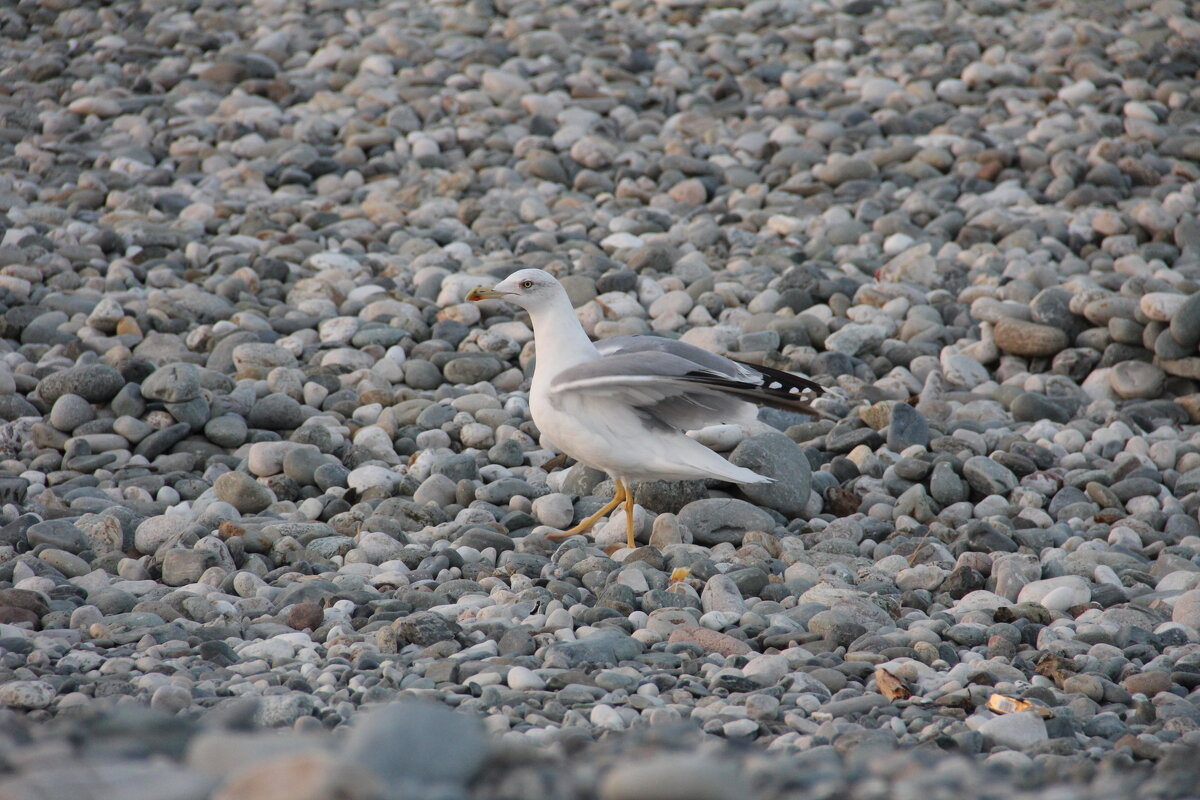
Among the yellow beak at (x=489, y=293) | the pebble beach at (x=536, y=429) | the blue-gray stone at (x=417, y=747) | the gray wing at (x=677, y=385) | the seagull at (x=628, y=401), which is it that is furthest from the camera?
the yellow beak at (x=489, y=293)

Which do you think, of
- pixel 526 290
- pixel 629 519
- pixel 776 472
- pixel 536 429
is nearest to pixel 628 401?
pixel 629 519

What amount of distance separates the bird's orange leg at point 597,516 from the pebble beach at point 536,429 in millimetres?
62

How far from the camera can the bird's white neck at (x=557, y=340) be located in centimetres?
462

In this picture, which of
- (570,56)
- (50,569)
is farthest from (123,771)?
(570,56)

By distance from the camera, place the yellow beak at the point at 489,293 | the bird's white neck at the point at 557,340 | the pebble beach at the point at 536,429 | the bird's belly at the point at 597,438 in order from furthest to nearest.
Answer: the yellow beak at the point at 489,293 < the bird's white neck at the point at 557,340 < the bird's belly at the point at 597,438 < the pebble beach at the point at 536,429

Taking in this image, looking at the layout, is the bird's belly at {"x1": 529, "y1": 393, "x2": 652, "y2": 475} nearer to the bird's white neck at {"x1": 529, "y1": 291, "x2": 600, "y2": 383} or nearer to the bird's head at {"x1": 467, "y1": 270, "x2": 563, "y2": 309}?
the bird's white neck at {"x1": 529, "y1": 291, "x2": 600, "y2": 383}

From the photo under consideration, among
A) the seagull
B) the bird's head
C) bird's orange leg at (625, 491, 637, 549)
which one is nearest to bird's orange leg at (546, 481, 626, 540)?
the seagull

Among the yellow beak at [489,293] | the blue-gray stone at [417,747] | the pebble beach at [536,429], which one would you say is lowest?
the pebble beach at [536,429]

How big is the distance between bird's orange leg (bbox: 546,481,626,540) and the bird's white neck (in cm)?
54

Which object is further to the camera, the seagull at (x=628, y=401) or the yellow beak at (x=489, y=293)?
the yellow beak at (x=489, y=293)

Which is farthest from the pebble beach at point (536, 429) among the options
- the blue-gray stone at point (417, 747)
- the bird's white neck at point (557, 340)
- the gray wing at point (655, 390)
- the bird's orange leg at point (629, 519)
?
the bird's white neck at point (557, 340)

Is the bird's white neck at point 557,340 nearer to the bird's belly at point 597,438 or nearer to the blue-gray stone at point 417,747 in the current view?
the bird's belly at point 597,438

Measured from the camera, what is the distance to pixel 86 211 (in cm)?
735

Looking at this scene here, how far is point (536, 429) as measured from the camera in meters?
5.55
